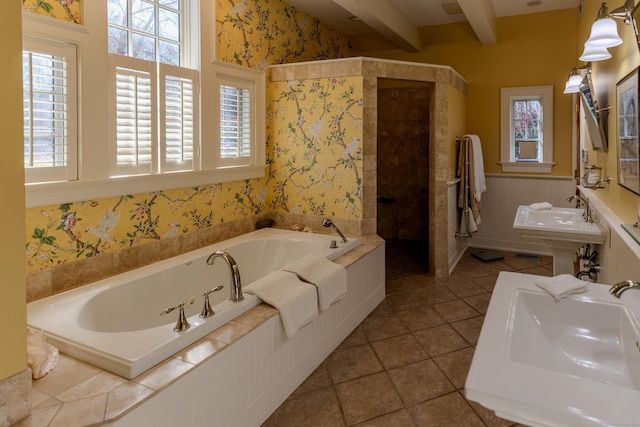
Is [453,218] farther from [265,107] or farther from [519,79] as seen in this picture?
[265,107]

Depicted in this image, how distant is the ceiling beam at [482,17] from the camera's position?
396cm

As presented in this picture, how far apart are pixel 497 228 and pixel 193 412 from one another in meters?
4.79

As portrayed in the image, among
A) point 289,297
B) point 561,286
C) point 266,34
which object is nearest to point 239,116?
point 266,34

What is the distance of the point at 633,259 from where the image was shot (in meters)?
1.71

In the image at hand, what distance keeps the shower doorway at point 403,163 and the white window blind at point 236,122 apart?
2.70 m

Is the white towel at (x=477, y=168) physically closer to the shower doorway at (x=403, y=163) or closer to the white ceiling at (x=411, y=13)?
the shower doorway at (x=403, y=163)

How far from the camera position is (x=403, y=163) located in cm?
614

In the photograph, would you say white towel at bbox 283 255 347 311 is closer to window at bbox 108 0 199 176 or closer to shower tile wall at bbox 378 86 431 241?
window at bbox 108 0 199 176

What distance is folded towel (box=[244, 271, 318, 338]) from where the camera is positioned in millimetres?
2291

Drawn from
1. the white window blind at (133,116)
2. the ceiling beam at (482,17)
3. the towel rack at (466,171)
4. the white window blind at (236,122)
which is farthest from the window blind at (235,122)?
the towel rack at (466,171)

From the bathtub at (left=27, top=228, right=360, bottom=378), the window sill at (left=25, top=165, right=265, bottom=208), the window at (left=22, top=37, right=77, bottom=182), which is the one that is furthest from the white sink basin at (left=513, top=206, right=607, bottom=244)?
the window at (left=22, top=37, right=77, bottom=182)

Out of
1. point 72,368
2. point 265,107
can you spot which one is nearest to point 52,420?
point 72,368

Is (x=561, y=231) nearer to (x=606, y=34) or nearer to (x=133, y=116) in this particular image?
(x=606, y=34)

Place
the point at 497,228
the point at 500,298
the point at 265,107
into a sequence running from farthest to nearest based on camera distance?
1. the point at 497,228
2. the point at 265,107
3. the point at 500,298
